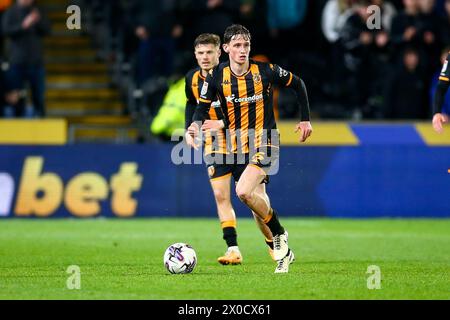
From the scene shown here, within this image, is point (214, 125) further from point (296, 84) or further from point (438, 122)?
point (438, 122)

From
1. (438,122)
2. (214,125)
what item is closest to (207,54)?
(214,125)

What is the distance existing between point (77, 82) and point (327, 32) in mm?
4775

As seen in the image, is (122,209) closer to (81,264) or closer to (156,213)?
(156,213)

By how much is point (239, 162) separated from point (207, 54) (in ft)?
4.06

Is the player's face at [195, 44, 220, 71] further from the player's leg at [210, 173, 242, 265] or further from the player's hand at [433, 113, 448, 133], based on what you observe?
the player's hand at [433, 113, 448, 133]

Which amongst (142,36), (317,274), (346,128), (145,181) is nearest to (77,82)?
(142,36)

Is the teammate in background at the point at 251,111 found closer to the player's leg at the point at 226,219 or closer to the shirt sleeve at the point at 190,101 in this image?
the player's leg at the point at 226,219

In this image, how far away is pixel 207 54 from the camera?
12.4 m

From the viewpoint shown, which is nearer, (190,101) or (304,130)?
(304,130)

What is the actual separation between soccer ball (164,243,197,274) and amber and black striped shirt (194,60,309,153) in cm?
126

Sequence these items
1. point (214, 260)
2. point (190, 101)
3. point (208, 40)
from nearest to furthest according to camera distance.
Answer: point (208, 40) < point (214, 260) < point (190, 101)

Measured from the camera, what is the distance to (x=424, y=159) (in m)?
18.6

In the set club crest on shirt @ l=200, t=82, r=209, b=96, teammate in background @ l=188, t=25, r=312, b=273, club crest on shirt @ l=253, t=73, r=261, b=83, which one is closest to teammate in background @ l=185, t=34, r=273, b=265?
teammate in background @ l=188, t=25, r=312, b=273

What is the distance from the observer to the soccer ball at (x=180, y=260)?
10.9 m
